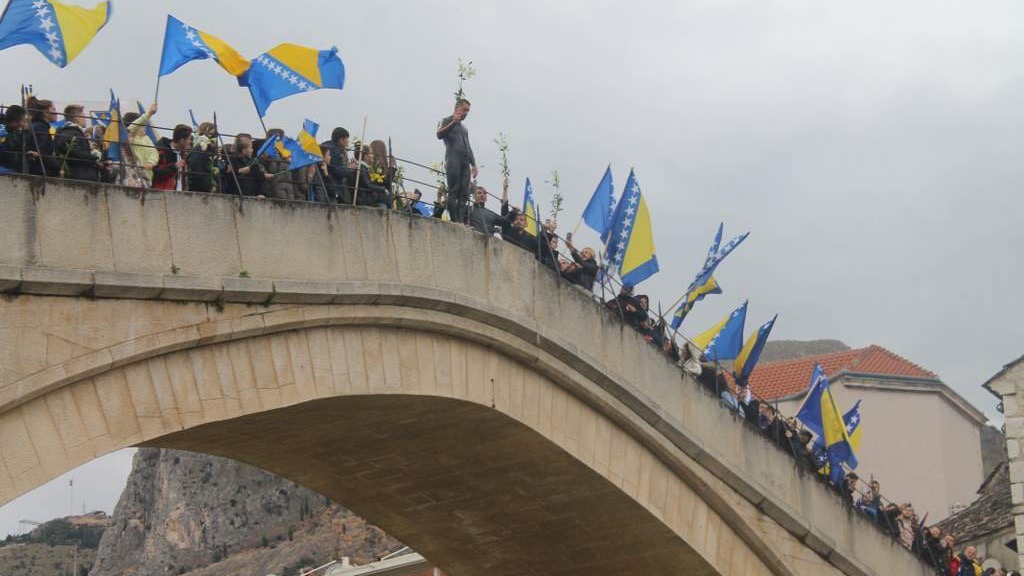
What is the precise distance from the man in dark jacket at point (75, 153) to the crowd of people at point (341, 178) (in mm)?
11

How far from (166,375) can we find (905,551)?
557 inches

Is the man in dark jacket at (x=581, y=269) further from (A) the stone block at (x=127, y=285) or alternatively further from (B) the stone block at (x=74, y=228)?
(B) the stone block at (x=74, y=228)

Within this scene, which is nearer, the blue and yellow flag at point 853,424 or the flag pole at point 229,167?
the flag pole at point 229,167

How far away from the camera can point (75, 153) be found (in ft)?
61.2

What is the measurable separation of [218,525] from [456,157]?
58315 millimetres

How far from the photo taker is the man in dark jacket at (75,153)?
61.0 feet

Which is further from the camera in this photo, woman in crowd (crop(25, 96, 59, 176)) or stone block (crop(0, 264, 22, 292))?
woman in crowd (crop(25, 96, 59, 176))

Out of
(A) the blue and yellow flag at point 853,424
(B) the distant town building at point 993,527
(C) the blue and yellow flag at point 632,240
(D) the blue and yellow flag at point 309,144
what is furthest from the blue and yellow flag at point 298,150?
(B) the distant town building at point 993,527

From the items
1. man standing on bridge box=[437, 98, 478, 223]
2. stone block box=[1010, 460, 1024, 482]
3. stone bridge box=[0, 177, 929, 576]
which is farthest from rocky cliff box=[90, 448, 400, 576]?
man standing on bridge box=[437, 98, 478, 223]

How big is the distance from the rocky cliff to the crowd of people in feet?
154

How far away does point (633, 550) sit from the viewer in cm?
2636

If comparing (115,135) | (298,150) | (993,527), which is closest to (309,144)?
(298,150)

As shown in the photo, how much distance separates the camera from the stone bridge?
18141 millimetres

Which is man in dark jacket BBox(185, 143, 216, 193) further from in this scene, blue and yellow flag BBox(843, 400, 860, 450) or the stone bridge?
blue and yellow flag BBox(843, 400, 860, 450)
